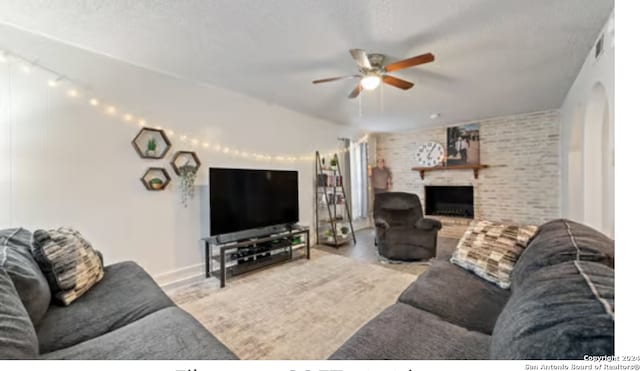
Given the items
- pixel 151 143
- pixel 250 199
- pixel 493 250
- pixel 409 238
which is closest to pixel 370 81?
pixel 493 250

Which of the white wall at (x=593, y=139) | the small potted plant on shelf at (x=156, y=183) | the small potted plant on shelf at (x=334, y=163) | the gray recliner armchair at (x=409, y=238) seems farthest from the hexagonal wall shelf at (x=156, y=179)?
the white wall at (x=593, y=139)

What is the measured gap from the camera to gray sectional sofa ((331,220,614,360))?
0.57 meters

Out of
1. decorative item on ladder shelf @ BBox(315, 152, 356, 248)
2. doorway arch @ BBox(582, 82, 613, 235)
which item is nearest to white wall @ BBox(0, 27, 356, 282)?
decorative item on ladder shelf @ BBox(315, 152, 356, 248)

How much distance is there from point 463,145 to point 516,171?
100 cm

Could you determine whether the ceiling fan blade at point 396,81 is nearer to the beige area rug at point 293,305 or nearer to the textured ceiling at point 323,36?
the textured ceiling at point 323,36

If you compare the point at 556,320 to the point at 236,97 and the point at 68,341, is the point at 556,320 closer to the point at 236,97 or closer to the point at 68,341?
the point at 68,341

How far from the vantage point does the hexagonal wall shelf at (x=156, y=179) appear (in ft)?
8.44

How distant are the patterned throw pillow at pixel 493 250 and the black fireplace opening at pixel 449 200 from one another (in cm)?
364

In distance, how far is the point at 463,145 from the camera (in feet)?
16.6

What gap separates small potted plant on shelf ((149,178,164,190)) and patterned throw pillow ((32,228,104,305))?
104 cm

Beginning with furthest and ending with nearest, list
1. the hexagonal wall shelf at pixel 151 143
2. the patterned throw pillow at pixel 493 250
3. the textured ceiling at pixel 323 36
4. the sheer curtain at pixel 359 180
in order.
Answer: the sheer curtain at pixel 359 180 → the hexagonal wall shelf at pixel 151 143 → the textured ceiling at pixel 323 36 → the patterned throw pillow at pixel 493 250

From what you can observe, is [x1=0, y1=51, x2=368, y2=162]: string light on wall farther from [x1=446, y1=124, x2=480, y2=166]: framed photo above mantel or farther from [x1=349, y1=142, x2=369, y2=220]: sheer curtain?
[x1=446, y1=124, x2=480, y2=166]: framed photo above mantel
